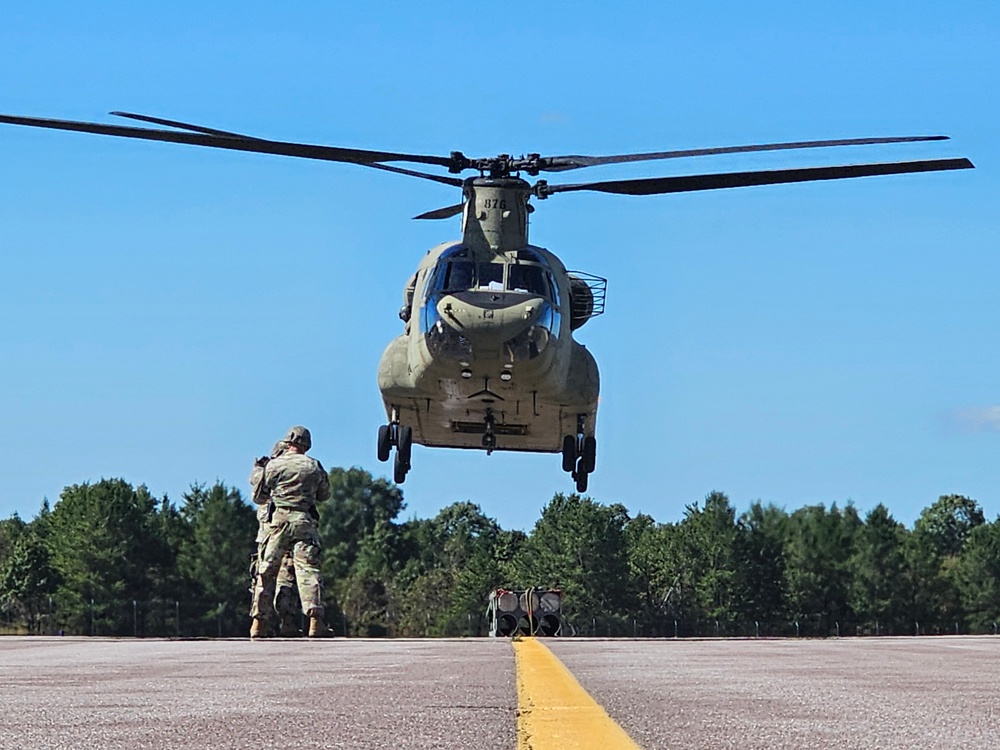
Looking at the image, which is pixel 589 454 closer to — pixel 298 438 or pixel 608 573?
pixel 298 438

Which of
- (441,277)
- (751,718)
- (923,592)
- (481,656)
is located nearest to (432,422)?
(441,277)

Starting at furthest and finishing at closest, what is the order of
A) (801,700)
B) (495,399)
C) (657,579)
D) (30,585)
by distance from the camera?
1. (657,579)
2. (30,585)
3. (495,399)
4. (801,700)

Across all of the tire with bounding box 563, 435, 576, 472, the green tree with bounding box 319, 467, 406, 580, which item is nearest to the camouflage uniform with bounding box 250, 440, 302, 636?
the tire with bounding box 563, 435, 576, 472

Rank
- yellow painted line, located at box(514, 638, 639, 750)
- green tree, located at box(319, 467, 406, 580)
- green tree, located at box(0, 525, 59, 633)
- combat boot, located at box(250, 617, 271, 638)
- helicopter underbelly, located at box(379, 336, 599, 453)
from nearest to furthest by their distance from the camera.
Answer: yellow painted line, located at box(514, 638, 639, 750)
combat boot, located at box(250, 617, 271, 638)
helicopter underbelly, located at box(379, 336, 599, 453)
green tree, located at box(0, 525, 59, 633)
green tree, located at box(319, 467, 406, 580)

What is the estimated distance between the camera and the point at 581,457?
29.1m

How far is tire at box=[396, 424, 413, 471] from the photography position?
28.5 meters

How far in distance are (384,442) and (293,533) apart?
9.89m

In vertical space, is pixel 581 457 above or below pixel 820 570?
below

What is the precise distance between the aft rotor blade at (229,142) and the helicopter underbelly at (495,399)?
3.23m

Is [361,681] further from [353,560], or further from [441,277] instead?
[353,560]

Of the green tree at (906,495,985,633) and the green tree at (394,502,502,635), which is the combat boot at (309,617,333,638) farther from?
the green tree at (906,495,985,633)

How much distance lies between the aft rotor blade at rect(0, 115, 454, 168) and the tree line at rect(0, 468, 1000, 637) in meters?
99.0

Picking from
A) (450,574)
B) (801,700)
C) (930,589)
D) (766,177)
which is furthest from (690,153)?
(450,574)

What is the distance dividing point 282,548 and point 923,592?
118 m
